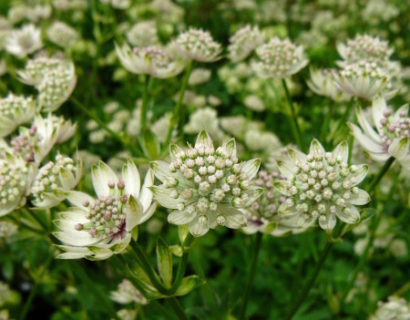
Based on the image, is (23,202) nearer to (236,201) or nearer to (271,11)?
(236,201)

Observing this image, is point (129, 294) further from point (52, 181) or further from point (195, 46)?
point (195, 46)

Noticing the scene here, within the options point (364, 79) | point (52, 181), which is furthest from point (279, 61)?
point (52, 181)

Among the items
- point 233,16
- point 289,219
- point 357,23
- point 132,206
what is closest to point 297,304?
point 289,219

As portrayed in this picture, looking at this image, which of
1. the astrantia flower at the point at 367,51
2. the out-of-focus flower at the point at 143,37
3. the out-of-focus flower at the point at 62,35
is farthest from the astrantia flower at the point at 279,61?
the out-of-focus flower at the point at 62,35

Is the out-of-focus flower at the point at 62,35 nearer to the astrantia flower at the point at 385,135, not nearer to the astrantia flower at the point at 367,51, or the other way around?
the astrantia flower at the point at 367,51

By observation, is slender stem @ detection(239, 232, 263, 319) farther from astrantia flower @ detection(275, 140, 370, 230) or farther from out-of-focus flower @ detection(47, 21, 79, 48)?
out-of-focus flower @ detection(47, 21, 79, 48)

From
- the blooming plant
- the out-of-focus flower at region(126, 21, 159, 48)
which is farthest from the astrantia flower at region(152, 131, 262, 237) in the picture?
the out-of-focus flower at region(126, 21, 159, 48)
